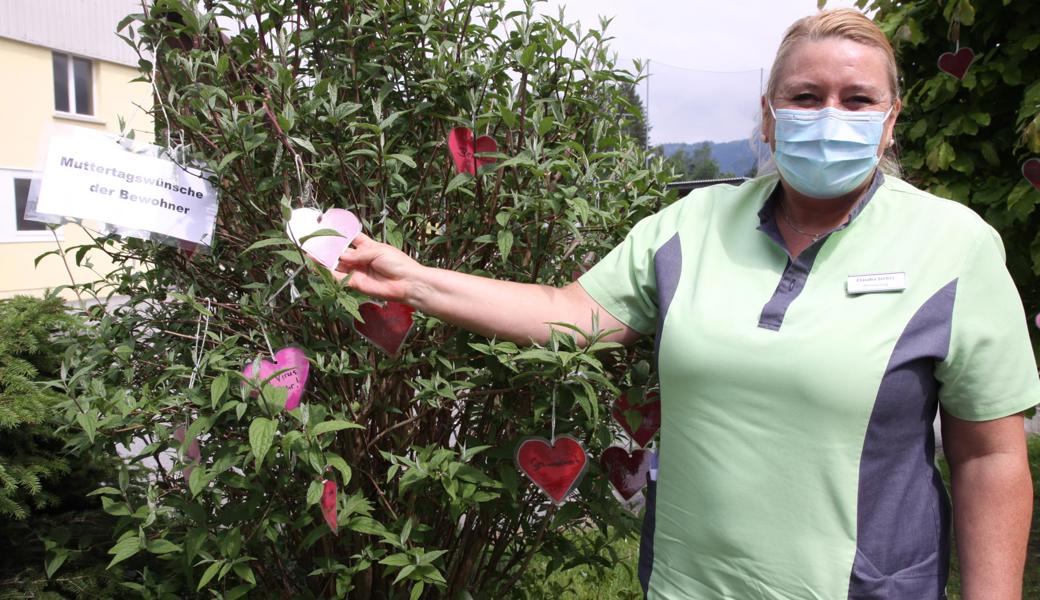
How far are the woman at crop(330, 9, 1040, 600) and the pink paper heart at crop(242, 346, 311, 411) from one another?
20 centimetres

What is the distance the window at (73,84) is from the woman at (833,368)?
55.7ft

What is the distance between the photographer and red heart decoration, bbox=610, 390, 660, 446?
1790 millimetres

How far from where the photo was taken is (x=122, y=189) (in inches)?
60.2

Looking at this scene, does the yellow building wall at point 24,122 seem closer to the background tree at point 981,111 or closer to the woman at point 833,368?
the background tree at point 981,111

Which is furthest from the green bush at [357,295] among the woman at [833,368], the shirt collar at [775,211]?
the shirt collar at [775,211]

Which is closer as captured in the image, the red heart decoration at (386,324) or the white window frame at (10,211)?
the red heart decoration at (386,324)

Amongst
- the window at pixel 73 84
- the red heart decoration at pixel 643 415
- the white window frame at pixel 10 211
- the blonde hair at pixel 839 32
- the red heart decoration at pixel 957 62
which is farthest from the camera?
the window at pixel 73 84

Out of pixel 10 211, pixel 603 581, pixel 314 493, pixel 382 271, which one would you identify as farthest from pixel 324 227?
pixel 10 211

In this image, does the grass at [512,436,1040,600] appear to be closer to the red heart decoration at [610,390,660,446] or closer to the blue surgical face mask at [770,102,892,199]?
the red heart decoration at [610,390,660,446]

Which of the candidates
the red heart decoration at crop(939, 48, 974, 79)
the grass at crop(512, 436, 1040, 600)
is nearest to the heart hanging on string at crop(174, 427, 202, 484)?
the grass at crop(512, 436, 1040, 600)

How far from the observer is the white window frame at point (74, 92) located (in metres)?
15.5

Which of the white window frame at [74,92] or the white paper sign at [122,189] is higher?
the white window frame at [74,92]

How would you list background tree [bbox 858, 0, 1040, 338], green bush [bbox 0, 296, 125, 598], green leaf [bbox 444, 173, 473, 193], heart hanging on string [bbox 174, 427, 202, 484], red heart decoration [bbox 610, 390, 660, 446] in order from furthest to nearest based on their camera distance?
background tree [bbox 858, 0, 1040, 338], green bush [bbox 0, 296, 125, 598], red heart decoration [bbox 610, 390, 660, 446], green leaf [bbox 444, 173, 473, 193], heart hanging on string [bbox 174, 427, 202, 484]

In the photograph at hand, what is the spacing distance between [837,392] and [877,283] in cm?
19
